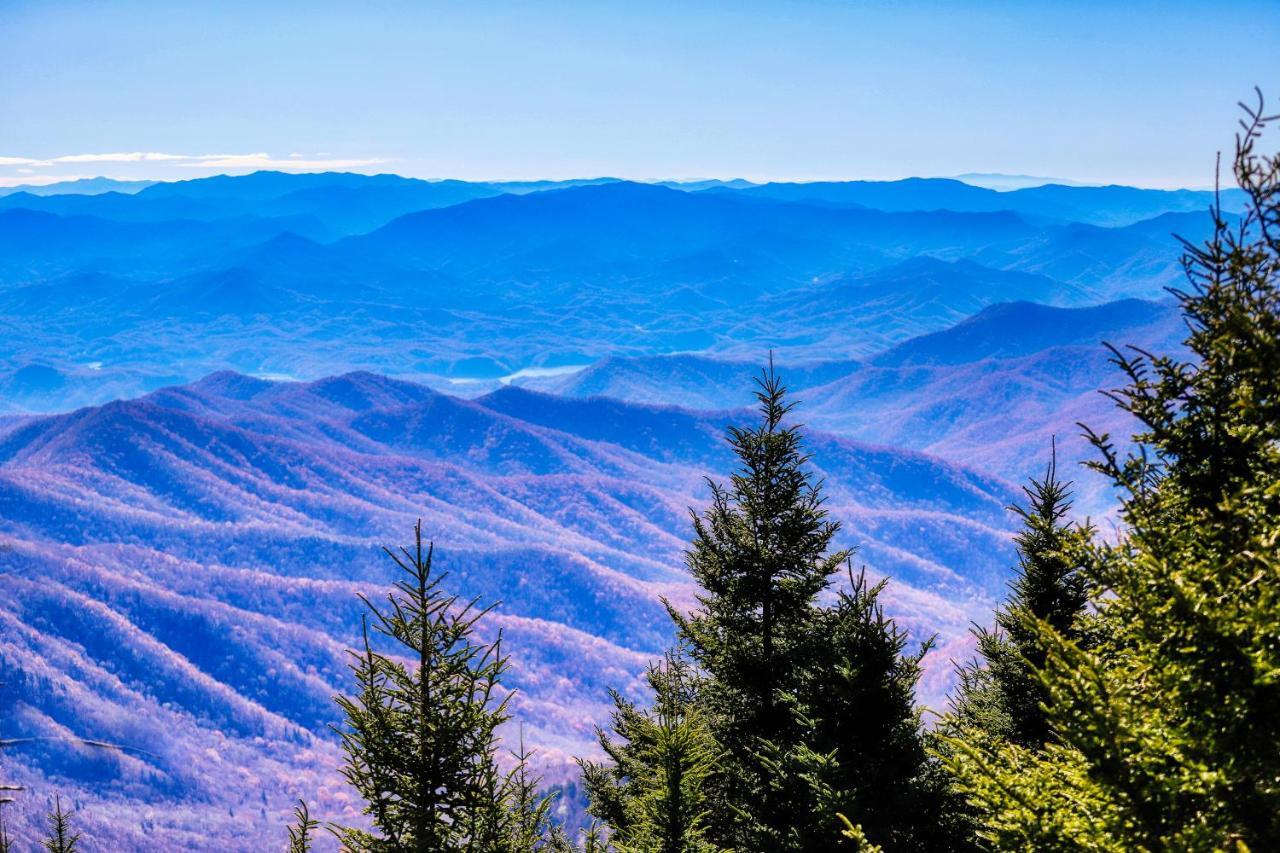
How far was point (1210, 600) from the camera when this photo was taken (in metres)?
6.26

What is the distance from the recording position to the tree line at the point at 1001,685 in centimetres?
636

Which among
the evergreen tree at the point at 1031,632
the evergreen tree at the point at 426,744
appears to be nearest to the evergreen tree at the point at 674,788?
the evergreen tree at the point at 426,744

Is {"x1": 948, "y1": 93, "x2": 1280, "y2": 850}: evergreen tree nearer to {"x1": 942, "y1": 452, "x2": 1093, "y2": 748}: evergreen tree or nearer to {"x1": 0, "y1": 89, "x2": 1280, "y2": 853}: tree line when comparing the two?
{"x1": 0, "y1": 89, "x2": 1280, "y2": 853}: tree line

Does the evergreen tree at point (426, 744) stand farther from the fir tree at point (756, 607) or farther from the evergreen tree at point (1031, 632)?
the evergreen tree at point (1031, 632)

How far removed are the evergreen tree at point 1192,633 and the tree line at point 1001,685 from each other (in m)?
0.02

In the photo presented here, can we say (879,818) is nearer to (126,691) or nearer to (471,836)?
(471,836)

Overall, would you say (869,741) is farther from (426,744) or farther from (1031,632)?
(1031,632)

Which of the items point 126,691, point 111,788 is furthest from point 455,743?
point 126,691

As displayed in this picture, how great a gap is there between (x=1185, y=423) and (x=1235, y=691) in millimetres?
2341

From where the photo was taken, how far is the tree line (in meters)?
6.36

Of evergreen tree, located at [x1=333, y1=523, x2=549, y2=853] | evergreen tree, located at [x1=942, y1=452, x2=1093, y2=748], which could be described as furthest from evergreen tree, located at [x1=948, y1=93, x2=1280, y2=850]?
evergreen tree, located at [x1=942, y1=452, x2=1093, y2=748]

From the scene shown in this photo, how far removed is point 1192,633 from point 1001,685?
42.5 ft

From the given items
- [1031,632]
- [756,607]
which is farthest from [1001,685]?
[756,607]

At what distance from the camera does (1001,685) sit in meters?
18.3
